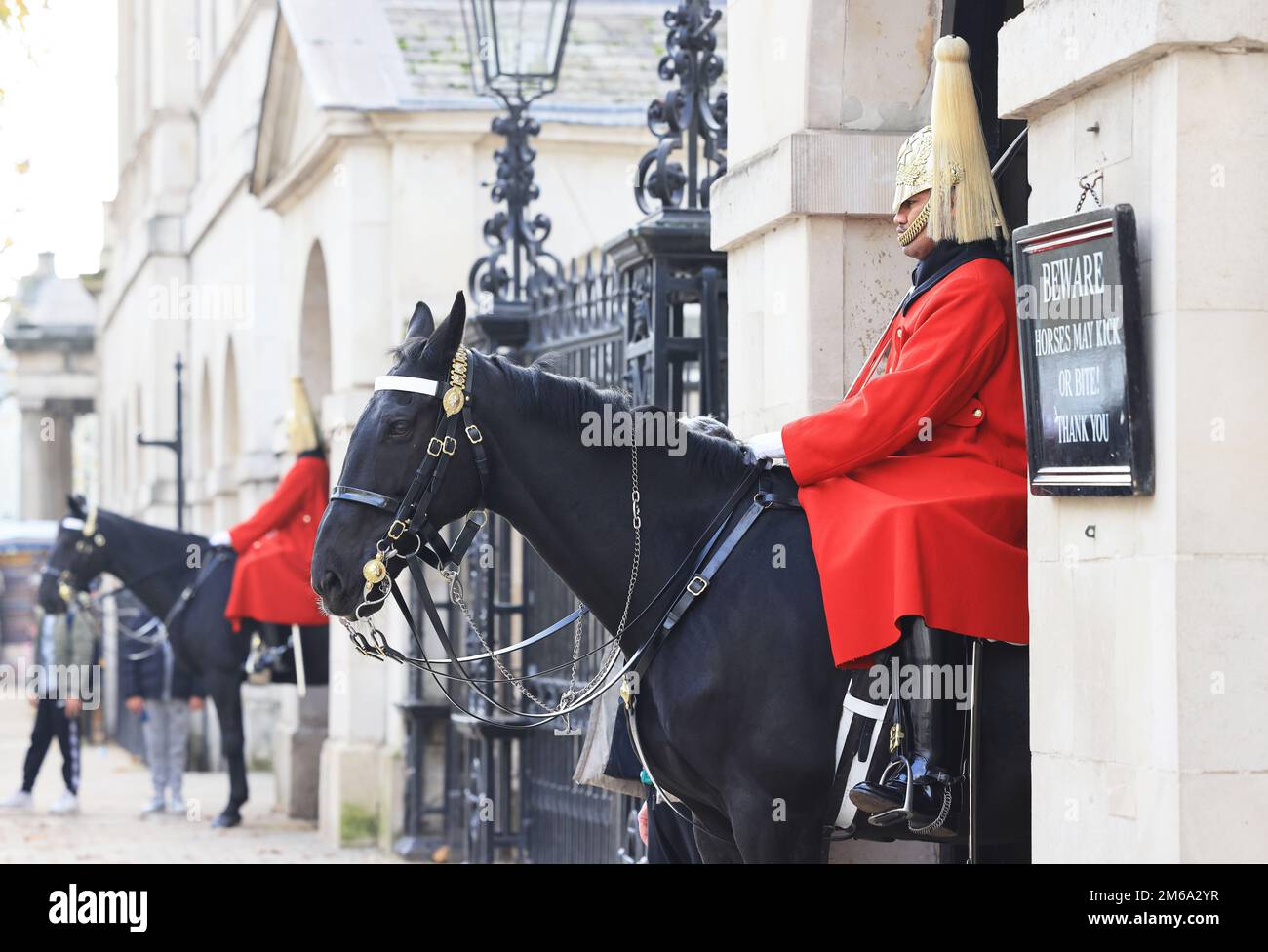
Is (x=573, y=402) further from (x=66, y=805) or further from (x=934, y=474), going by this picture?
(x=66, y=805)

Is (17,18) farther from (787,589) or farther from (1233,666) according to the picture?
(1233,666)

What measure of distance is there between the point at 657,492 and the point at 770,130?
93.0 inches

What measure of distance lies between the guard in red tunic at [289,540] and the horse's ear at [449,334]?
9437mm

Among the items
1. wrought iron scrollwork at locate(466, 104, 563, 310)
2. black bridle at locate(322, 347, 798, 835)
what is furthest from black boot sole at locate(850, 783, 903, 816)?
wrought iron scrollwork at locate(466, 104, 563, 310)

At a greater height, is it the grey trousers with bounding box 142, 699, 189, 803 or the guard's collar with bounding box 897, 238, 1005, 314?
the guard's collar with bounding box 897, 238, 1005, 314

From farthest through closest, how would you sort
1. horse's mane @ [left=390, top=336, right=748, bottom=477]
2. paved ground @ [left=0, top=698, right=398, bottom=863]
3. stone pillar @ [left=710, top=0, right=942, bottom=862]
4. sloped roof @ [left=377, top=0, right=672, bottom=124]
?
sloped roof @ [left=377, top=0, right=672, bottom=124], paved ground @ [left=0, top=698, right=398, bottom=863], stone pillar @ [left=710, top=0, right=942, bottom=862], horse's mane @ [left=390, top=336, right=748, bottom=477]

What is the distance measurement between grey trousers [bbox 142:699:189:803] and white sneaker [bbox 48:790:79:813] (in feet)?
2.07

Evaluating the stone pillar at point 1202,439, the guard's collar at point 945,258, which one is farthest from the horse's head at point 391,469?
the stone pillar at point 1202,439

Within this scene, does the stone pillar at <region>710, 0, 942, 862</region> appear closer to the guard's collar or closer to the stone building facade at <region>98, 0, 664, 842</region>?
the guard's collar

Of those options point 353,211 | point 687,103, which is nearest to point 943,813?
point 687,103

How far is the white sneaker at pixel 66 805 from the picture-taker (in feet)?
54.7

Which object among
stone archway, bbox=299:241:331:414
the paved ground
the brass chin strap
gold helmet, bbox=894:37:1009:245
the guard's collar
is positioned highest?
stone archway, bbox=299:241:331:414

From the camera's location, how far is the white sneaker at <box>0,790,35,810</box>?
1708cm
